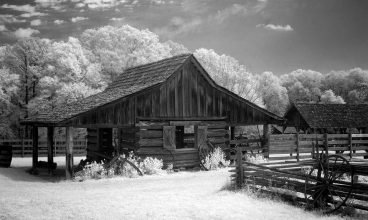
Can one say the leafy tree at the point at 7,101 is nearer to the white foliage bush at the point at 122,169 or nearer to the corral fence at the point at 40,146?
the corral fence at the point at 40,146

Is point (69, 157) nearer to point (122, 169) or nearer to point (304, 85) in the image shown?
point (122, 169)

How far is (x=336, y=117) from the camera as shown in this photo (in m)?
38.7

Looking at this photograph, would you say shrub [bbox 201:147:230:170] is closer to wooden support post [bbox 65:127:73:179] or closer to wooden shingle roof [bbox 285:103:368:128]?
wooden support post [bbox 65:127:73:179]

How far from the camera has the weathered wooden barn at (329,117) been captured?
38.0m

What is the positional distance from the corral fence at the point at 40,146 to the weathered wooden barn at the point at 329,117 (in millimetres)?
A: 19401

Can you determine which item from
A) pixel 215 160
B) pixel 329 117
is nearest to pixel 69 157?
pixel 215 160

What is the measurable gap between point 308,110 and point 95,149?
76.2 feet

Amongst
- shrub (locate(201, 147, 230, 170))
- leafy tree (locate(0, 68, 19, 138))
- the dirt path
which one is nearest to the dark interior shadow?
the dirt path

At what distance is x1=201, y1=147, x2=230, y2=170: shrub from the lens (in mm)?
21453

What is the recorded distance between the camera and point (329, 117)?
38844 millimetres

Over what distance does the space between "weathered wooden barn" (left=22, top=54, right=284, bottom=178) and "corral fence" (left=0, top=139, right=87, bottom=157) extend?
11.7m

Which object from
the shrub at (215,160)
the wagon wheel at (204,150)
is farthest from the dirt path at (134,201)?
the wagon wheel at (204,150)

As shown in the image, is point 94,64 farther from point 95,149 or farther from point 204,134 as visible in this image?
point 204,134

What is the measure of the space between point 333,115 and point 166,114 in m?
23.6
